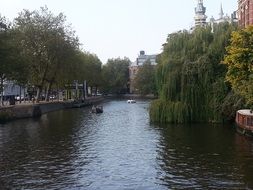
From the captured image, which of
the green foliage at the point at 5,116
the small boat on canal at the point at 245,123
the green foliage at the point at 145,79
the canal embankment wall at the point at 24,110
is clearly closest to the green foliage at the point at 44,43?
the canal embankment wall at the point at 24,110

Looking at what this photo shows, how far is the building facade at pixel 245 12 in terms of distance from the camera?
79.3m

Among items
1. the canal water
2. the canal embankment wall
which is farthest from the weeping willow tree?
the canal embankment wall

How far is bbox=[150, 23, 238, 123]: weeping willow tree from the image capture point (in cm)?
5634

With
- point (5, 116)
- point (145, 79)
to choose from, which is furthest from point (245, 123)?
point (145, 79)

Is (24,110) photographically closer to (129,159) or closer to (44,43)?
(44,43)

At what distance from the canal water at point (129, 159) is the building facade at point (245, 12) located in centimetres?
3190

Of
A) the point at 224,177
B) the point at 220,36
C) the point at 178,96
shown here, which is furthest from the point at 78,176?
the point at 220,36

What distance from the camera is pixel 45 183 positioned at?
27.5 metres

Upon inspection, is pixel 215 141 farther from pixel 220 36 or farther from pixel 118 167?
pixel 220 36

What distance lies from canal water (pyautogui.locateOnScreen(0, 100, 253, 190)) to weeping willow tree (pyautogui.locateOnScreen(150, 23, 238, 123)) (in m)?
2.94

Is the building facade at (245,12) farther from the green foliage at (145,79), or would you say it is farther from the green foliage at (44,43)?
the green foliage at (145,79)

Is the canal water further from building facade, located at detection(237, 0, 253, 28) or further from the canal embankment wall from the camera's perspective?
building facade, located at detection(237, 0, 253, 28)

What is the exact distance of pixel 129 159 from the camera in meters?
34.8

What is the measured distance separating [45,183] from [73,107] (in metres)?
82.7
